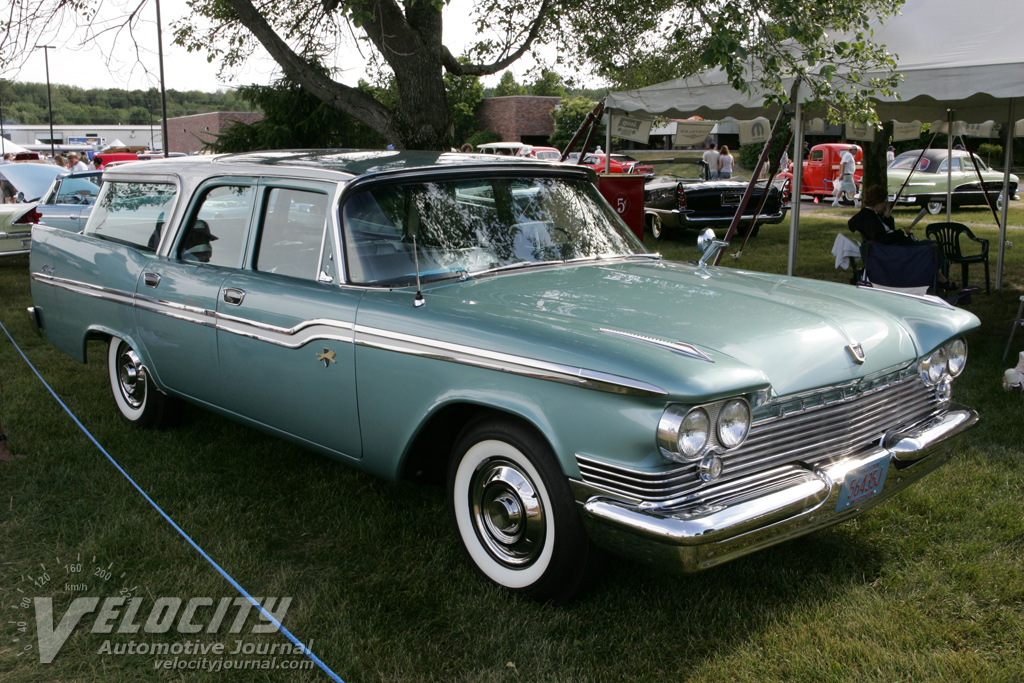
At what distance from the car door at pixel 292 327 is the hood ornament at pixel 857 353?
6.19 feet

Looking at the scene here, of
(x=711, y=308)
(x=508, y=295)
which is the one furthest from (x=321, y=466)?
(x=711, y=308)

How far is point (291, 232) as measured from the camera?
12.8ft

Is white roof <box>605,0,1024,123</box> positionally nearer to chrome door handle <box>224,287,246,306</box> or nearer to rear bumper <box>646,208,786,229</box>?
rear bumper <box>646,208,786,229</box>

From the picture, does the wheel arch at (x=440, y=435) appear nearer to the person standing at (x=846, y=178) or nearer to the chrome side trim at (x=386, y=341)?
the chrome side trim at (x=386, y=341)

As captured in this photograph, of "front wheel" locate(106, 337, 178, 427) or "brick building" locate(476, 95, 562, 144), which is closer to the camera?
"front wheel" locate(106, 337, 178, 427)

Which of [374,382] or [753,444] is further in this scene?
[374,382]

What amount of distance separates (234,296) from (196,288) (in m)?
0.37

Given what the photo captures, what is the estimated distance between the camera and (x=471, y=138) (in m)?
46.2

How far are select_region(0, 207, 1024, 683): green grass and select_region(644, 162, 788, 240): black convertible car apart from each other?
33.4 feet

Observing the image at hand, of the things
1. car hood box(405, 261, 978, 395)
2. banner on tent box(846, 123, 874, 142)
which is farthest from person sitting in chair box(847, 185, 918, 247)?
banner on tent box(846, 123, 874, 142)

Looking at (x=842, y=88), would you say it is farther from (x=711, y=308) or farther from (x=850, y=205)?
(x=850, y=205)

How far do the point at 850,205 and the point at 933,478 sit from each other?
65.7ft

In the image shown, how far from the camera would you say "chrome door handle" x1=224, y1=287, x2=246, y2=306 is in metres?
3.92

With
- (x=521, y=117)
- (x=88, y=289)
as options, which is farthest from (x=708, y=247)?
(x=521, y=117)
